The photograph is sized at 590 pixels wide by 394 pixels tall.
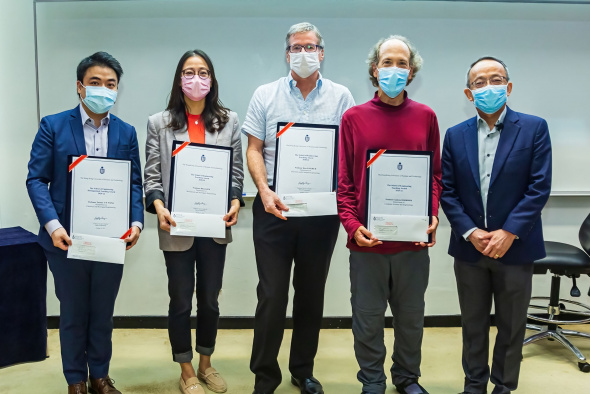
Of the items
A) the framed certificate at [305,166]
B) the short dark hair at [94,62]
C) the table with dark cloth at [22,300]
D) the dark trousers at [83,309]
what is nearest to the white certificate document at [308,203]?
the framed certificate at [305,166]

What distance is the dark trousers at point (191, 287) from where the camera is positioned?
2.57 meters

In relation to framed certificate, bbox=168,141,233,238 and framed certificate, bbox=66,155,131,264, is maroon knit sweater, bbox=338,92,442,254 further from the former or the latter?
framed certificate, bbox=66,155,131,264

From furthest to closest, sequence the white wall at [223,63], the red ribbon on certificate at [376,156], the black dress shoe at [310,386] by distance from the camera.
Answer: the white wall at [223,63] < the black dress shoe at [310,386] < the red ribbon on certificate at [376,156]

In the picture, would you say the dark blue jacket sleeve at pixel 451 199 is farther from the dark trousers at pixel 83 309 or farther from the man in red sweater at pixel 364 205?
the dark trousers at pixel 83 309

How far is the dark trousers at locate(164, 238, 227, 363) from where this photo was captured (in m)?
2.57

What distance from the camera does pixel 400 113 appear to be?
2.34 metres

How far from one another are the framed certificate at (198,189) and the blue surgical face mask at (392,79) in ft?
2.54

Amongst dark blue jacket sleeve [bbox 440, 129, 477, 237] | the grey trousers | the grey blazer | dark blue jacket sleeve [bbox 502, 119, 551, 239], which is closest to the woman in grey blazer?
the grey blazer

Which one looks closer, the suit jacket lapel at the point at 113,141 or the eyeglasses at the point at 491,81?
the eyeglasses at the point at 491,81

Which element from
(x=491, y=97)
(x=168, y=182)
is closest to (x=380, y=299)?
(x=491, y=97)

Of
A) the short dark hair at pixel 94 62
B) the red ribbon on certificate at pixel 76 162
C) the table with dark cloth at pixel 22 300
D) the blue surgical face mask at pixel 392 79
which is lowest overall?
the table with dark cloth at pixel 22 300

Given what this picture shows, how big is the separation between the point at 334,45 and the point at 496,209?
1762 millimetres

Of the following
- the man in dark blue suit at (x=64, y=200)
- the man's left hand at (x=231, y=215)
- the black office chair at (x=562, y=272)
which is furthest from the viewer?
the black office chair at (x=562, y=272)

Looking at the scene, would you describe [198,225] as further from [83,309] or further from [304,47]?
[304,47]
